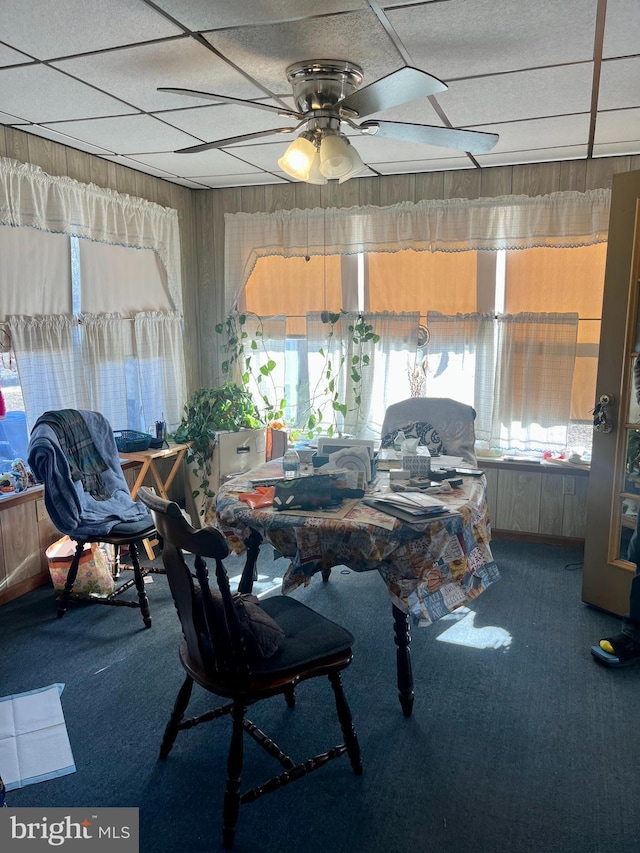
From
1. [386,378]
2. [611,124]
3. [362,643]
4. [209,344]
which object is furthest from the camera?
[209,344]

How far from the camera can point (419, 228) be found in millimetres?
4141

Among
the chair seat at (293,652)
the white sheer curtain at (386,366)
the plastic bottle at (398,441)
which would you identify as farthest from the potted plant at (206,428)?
the chair seat at (293,652)

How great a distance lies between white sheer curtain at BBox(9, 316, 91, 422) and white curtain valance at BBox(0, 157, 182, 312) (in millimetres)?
525

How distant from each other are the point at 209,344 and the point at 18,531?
213cm

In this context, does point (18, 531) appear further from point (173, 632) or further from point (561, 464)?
point (561, 464)

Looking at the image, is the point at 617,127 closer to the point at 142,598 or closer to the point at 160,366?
the point at 160,366

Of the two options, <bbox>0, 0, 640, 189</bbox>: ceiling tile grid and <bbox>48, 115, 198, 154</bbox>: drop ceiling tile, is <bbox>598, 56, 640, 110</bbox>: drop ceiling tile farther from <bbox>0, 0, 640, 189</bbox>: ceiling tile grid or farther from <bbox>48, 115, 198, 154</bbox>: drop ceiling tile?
<bbox>48, 115, 198, 154</bbox>: drop ceiling tile

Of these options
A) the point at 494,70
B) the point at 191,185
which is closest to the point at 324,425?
the point at 191,185

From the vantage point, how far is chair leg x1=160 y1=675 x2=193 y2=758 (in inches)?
79.0

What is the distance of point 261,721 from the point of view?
226 centimetres

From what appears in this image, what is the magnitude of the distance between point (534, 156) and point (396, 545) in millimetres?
2722

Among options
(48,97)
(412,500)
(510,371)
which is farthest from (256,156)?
(412,500)

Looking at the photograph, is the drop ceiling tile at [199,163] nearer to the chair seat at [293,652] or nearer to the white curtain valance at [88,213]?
the white curtain valance at [88,213]

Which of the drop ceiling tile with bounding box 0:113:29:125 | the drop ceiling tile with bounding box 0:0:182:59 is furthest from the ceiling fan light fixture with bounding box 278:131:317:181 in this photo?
the drop ceiling tile with bounding box 0:113:29:125
